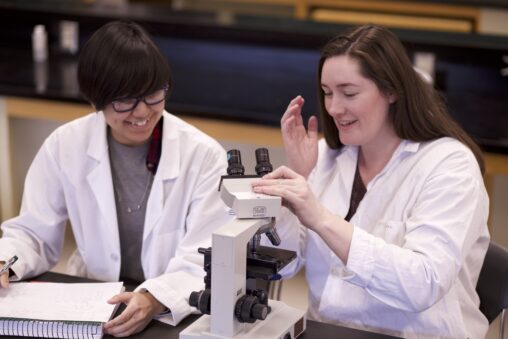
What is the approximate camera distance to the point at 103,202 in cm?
238

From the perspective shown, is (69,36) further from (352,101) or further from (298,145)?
(352,101)

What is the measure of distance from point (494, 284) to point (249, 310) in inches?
31.6

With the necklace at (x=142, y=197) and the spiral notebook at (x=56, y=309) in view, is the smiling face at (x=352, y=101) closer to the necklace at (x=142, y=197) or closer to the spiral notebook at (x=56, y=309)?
the necklace at (x=142, y=197)

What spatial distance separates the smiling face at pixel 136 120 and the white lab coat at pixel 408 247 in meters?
0.48

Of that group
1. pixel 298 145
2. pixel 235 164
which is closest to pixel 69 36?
pixel 298 145

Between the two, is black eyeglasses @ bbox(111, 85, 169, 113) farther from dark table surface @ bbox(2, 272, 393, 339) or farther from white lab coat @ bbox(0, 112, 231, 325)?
dark table surface @ bbox(2, 272, 393, 339)

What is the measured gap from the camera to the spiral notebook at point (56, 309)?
1904 mm

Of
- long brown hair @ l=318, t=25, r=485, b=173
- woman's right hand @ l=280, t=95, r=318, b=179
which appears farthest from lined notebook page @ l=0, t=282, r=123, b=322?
long brown hair @ l=318, t=25, r=485, b=173

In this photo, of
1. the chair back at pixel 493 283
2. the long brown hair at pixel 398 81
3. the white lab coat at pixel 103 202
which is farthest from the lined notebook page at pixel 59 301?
the chair back at pixel 493 283

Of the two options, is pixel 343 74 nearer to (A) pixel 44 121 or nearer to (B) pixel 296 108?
(B) pixel 296 108

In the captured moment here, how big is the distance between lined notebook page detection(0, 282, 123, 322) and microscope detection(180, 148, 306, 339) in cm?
28

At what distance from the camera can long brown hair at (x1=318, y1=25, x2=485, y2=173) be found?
6.93 ft

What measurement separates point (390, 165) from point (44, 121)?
94.1 inches

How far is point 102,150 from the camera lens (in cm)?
241
